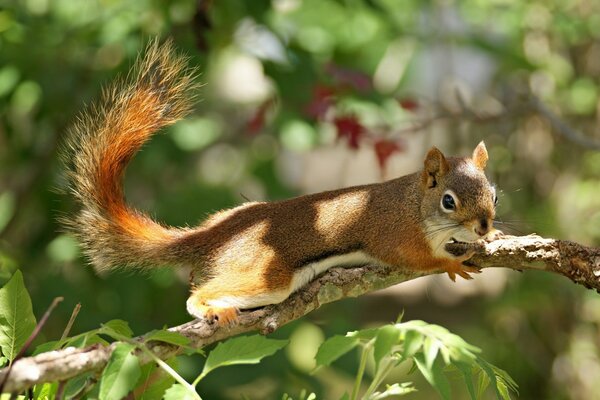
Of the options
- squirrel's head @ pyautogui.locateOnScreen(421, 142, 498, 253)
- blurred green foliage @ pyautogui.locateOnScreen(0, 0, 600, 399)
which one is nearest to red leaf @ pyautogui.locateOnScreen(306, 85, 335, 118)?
blurred green foliage @ pyautogui.locateOnScreen(0, 0, 600, 399)

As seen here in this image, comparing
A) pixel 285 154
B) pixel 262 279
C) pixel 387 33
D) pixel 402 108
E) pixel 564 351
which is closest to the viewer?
pixel 262 279

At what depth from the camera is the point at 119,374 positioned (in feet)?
3.53

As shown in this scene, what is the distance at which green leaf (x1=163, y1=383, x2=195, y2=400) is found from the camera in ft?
3.59

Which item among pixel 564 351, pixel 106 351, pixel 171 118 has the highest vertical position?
pixel 171 118

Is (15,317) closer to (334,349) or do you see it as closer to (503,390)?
(334,349)

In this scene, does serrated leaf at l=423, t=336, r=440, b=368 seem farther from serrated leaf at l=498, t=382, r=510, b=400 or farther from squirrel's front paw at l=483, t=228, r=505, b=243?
squirrel's front paw at l=483, t=228, r=505, b=243

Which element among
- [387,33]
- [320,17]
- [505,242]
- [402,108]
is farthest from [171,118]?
[320,17]

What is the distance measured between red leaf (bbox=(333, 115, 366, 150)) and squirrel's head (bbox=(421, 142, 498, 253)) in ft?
2.46

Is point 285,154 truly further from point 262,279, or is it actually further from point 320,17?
point 262,279

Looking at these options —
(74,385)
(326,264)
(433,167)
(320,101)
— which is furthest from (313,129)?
(74,385)

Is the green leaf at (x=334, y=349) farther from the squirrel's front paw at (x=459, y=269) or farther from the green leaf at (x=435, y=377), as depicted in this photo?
the squirrel's front paw at (x=459, y=269)

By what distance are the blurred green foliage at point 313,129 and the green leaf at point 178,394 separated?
29.7 inches

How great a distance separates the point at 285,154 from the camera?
18.9 feet

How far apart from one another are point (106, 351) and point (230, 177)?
3256 millimetres
